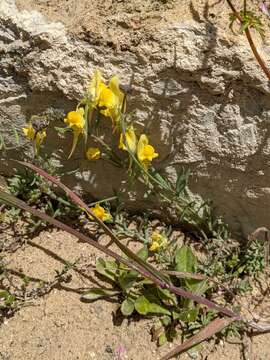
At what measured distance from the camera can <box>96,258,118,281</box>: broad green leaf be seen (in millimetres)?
2066

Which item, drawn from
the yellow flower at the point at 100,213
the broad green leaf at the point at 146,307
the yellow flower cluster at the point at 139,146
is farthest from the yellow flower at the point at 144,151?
the broad green leaf at the point at 146,307

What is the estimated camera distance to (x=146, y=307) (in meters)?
1.99

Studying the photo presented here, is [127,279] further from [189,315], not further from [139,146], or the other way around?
[139,146]

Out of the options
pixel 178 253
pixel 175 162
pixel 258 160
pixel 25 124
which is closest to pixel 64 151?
pixel 25 124

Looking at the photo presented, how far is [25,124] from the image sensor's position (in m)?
2.14

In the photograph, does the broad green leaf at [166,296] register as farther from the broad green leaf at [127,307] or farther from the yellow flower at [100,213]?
the yellow flower at [100,213]

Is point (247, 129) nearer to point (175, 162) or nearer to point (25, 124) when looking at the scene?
point (175, 162)

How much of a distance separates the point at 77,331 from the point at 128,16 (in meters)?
1.16

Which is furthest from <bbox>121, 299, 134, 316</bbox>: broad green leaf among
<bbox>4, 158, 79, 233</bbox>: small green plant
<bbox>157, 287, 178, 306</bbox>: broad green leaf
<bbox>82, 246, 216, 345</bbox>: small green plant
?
<bbox>4, 158, 79, 233</bbox>: small green plant

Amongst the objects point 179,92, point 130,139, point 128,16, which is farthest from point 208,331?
point 128,16

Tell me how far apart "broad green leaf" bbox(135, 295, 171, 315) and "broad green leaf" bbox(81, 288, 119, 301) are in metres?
0.12

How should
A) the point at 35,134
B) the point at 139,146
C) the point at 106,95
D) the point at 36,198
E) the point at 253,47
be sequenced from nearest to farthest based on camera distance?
the point at 253,47, the point at 106,95, the point at 139,146, the point at 35,134, the point at 36,198

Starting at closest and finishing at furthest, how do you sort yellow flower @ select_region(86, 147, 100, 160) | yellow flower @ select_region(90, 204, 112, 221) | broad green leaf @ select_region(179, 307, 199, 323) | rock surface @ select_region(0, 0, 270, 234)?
1. rock surface @ select_region(0, 0, 270, 234)
2. broad green leaf @ select_region(179, 307, 199, 323)
3. yellow flower @ select_region(86, 147, 100, 160)
4. yellow flower @ select_region(90, 204, 112, 221)

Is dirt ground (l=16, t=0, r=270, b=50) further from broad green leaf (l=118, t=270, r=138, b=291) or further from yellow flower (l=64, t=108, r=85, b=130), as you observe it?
broad green leaf (l=118, t=270, r=138, b=291)
